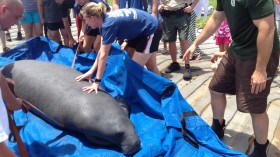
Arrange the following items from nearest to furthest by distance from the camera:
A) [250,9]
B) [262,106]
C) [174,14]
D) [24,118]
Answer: [250,9], [262,106], [24,118], [174,14]

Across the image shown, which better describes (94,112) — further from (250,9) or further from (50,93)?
(250,9)

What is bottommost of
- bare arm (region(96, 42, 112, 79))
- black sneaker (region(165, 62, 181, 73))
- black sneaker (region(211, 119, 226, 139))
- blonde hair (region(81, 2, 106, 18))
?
black sneaker (region(165, 62, 181, 73))

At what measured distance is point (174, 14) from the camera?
473cm

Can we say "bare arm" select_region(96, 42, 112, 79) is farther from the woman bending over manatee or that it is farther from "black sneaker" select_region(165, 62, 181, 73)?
"black sneaker" select_region(165, 62, 181, 73)

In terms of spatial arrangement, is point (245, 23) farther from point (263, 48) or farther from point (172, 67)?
point (172, 67)

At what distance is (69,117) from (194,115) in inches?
43.6

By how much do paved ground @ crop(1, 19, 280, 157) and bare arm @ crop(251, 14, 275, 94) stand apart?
80cm

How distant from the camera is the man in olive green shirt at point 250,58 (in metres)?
2.22

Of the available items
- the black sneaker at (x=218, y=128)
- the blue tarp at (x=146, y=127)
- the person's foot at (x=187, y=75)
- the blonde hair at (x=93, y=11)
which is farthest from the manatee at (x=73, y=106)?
the person's foot at (x=187, y=75)

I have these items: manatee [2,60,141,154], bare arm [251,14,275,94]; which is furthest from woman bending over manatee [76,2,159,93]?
bare arm [251,14,275,94]

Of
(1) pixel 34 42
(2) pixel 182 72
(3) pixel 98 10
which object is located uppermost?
(3) pixel 98 10

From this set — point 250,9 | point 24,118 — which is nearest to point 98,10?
point 24,118

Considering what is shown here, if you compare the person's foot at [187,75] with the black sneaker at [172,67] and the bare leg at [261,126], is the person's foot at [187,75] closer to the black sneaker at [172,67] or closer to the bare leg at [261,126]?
the black sneaker at [172,67]

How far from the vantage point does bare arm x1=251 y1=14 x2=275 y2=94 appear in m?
2.19
